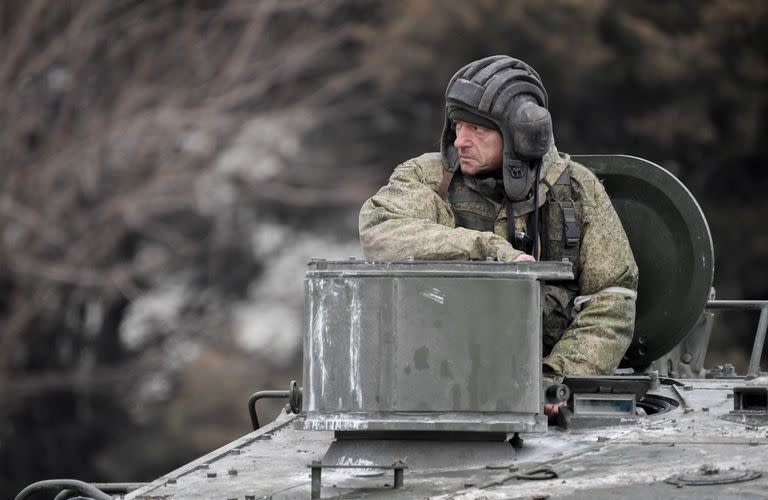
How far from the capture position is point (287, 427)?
7070mm

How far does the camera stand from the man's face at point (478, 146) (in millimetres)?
7051

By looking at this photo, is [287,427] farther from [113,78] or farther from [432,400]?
[113,78]

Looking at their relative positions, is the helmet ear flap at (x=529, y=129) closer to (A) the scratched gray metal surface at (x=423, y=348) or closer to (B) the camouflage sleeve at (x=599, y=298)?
(B) the camouflage sleeve at (x=599, y=298)

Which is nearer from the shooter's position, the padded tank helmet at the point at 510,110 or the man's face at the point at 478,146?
the padded tank helmet at the point at 510,110

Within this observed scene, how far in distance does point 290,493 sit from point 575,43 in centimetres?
1708

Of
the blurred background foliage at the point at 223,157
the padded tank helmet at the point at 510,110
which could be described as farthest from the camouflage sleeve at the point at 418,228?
the blurred background foliage at the point at 223,157

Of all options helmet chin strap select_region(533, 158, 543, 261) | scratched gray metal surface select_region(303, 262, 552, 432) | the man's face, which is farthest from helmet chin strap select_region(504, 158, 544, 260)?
scratched gray metal surface select_region(303, 262, 552, 432)

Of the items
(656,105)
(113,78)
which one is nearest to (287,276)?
(113,78)

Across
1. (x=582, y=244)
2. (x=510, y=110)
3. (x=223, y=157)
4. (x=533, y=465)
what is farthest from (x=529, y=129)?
(x=223, y=157)

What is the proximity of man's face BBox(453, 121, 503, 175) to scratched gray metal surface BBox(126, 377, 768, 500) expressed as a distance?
3.83 feet

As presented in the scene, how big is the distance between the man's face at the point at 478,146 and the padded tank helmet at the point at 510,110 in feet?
0.15

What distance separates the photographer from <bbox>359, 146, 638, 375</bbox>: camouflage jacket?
6602mm

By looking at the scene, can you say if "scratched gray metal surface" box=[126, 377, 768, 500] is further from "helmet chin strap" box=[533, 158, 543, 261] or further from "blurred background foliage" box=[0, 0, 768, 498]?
"blurred background foliage" box=[0, 0, 768, 498]

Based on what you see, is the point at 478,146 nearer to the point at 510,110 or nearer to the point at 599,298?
the point at 510,110
